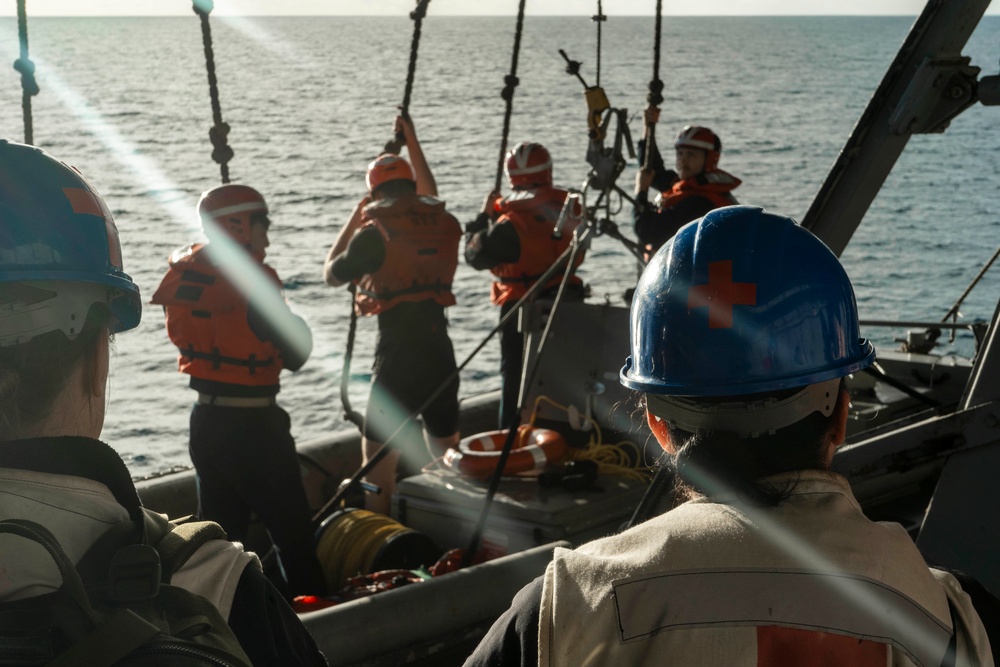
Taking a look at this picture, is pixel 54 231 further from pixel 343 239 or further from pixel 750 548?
pixel 343 239

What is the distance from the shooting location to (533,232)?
21.5ft

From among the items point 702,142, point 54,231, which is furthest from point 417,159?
point 54,231

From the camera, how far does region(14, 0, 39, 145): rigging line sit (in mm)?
4590

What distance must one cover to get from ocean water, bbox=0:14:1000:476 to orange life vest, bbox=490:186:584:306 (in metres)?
0.94

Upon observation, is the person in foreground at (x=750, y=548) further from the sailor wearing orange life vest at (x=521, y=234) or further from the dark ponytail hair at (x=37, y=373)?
the sailor wearing orange life vest at (x=521, y=234)

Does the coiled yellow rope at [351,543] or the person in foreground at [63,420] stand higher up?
the person in foreground at [63,420]

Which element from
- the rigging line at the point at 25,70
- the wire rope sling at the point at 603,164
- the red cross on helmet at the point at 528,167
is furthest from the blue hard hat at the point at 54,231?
the red cross on helmet at the point at 528,167

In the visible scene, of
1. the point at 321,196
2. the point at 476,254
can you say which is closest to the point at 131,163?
the point at 321,196

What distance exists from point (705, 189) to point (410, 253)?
1.78m

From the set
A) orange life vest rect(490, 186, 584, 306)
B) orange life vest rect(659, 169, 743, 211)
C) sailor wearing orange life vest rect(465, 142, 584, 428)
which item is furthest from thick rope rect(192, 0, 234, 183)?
orange life vest rect(659, 169, 743, 211)

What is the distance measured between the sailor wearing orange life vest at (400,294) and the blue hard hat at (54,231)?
3821 millimetres

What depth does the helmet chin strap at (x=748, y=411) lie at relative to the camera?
1.60 m

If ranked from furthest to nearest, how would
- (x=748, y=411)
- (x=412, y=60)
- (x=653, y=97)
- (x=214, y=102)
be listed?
(x=653, y=97) → (x=412, y=60) → (x=214, y=102) → (x=748, y=411)

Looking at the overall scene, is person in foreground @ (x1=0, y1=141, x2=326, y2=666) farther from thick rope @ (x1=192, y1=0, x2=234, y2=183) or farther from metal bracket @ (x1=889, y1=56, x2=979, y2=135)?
thick rope @ (x1=192, y1=0, x2=234, y2=183)
